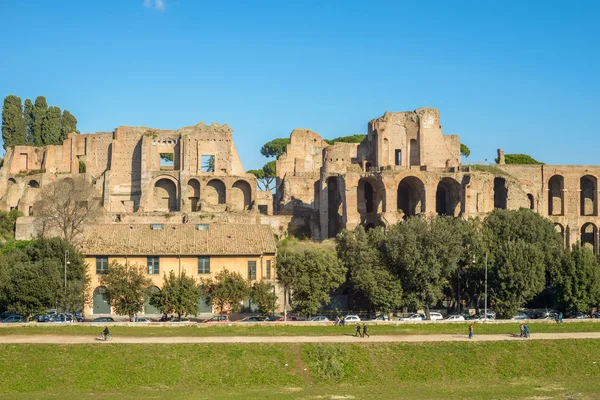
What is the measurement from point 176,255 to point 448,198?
105 ft

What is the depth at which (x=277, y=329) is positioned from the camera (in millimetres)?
49812

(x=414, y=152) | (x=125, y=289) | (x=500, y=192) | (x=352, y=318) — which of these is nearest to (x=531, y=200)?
(x=500, y=192)

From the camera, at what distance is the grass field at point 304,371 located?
129 ft

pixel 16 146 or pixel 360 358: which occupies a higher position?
pixel 16 146

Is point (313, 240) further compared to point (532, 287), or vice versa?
point (313, 240)

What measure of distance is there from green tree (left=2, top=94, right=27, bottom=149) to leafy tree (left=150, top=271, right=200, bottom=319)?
4421cm

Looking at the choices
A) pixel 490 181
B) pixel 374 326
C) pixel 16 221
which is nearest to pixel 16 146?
pixel 16 221

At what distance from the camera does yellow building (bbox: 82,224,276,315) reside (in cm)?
5906

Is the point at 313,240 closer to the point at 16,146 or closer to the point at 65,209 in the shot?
the point at 65,209

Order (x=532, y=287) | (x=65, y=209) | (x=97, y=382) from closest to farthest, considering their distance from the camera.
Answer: (x=97, y=382)
(x=532, y=287)
(x=65, y=209)

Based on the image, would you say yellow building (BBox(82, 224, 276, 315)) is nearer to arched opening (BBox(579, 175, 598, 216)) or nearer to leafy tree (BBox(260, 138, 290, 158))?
arched opening (BBox(579, 175, 598, 216))

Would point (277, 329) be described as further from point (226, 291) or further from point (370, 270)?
point (370, 270)

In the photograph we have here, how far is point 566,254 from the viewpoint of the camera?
202 feet

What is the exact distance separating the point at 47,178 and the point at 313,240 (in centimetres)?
2603
